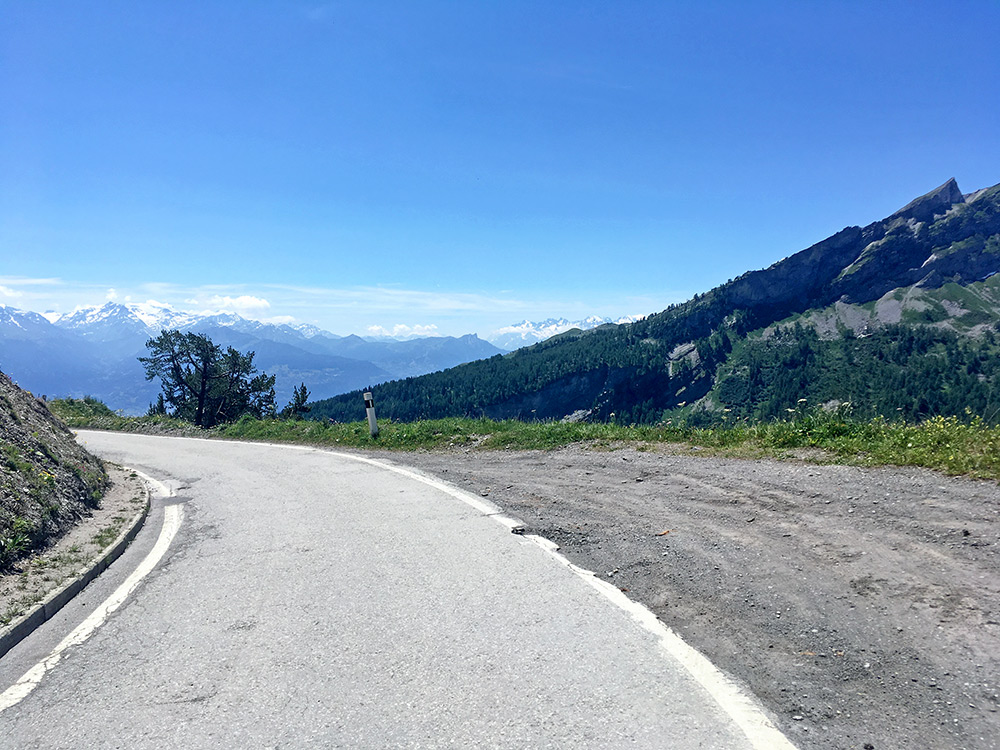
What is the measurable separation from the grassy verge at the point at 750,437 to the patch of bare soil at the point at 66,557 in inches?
279

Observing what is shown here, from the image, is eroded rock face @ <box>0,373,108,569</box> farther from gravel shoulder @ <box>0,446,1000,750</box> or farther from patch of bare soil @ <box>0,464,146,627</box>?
gravel shoulder @ <box>0,446,1000,750</box>

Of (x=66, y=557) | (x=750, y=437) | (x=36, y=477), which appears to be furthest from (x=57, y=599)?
(x=750, y=437)

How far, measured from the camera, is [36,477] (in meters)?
7.73

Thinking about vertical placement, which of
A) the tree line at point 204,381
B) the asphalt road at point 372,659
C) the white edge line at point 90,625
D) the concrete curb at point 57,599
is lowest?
the asphalt road at point 372,659

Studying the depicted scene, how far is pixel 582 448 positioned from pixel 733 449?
10.2 ft

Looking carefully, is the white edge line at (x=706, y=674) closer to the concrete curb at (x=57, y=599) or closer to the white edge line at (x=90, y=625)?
the white edge line at (x=90, y=625)

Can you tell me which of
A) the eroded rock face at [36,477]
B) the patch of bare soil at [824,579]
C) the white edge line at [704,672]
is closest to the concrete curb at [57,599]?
the eroded rock face at [36,477]

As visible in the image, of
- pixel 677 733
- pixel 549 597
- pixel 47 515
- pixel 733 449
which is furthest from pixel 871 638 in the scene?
pixel 47 515

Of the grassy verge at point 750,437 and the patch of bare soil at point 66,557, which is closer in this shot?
the patch of bare soil at point 66,557

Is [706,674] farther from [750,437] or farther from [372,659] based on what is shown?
[750,437]

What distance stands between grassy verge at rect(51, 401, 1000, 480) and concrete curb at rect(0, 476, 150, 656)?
7.98 m

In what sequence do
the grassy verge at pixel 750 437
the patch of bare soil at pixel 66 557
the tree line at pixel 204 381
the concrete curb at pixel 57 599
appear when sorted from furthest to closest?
the tree line at pixel 204 381 < the grassy verge at pixel 750 437 < the patch of bare soil at pixel 66 557 < the concrete curb at pixel 57 599

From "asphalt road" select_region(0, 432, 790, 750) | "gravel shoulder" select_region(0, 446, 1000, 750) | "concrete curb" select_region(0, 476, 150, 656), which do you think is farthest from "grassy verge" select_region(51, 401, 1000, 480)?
"concrete curb" select_region(0, 476, 150, 656)

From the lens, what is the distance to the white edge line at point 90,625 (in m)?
3.75
